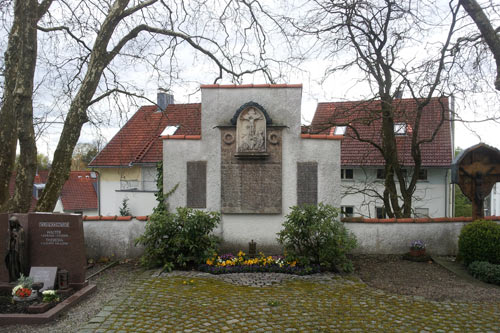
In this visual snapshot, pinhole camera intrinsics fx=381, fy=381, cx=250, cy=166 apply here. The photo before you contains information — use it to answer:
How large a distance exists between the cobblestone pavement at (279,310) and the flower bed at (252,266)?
66 cm

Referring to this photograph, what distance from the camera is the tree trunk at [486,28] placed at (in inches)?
296

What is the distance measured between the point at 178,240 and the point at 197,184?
62.2 inches

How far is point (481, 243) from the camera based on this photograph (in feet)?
25.3

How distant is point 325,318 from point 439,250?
516cm

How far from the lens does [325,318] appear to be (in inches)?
208

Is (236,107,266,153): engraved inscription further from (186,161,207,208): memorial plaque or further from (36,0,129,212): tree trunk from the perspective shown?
(36,0,129,212): tree trunk

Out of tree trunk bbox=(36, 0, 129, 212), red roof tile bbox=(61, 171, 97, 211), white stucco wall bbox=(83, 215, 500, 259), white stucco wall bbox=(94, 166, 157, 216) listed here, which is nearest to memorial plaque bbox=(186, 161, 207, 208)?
white stucco wall bbox=(83, 215, 500, 259)

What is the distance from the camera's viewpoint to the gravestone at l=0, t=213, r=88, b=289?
6.48m

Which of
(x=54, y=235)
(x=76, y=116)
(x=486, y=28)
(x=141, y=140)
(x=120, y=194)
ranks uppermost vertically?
(x=486, y=28)

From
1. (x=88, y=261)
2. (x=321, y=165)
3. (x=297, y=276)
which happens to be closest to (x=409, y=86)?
(x=321, y=165)

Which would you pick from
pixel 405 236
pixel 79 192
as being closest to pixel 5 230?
pixel 405 236

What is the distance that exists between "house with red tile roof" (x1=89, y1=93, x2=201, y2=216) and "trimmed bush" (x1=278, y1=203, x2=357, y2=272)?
1233 centimetres

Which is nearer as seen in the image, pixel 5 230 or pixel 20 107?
pixel 5 230

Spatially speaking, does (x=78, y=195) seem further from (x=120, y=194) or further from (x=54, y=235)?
(x=54, y=235)
